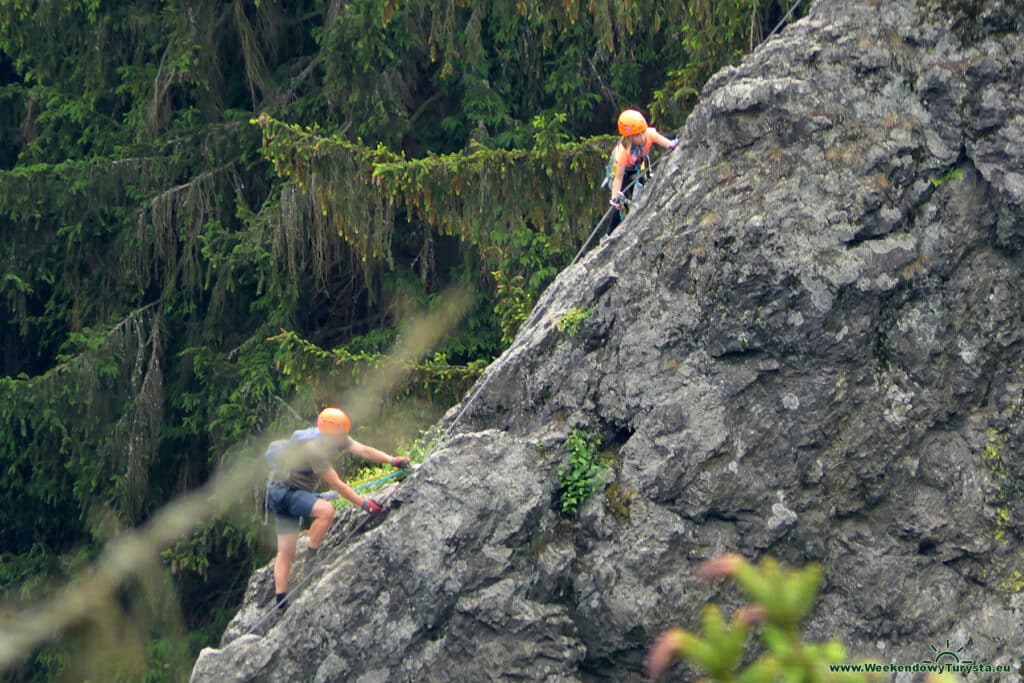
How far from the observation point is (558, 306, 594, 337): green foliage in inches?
322

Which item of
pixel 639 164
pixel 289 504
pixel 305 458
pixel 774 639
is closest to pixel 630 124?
pixel 639 164

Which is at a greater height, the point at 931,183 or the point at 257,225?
the point at 931,183

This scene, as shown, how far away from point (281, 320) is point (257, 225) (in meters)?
1.06

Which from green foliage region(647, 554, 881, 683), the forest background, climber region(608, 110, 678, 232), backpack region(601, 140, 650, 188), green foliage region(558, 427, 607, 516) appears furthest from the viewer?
the forest background

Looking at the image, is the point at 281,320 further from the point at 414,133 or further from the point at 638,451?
the point at 638,451

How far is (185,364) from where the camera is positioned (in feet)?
55.5

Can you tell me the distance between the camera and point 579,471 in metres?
7.95

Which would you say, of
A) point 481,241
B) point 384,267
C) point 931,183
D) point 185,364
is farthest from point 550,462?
point 185,364

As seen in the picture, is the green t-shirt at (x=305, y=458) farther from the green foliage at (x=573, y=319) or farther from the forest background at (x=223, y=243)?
the forest background at (x=223, y=243)

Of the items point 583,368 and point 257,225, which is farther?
point 257,225

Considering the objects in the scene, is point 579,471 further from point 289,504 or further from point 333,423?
point 289,504

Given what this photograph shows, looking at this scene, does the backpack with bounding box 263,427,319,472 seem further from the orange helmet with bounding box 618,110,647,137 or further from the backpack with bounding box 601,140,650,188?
the orange helmet with bounding box 618,110,647,137

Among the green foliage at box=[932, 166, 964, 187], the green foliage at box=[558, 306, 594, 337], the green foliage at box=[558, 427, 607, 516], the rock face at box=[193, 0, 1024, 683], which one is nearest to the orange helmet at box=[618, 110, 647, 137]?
the rock face at box=[193, 0, 1024, 683]

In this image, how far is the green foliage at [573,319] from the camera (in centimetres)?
819
